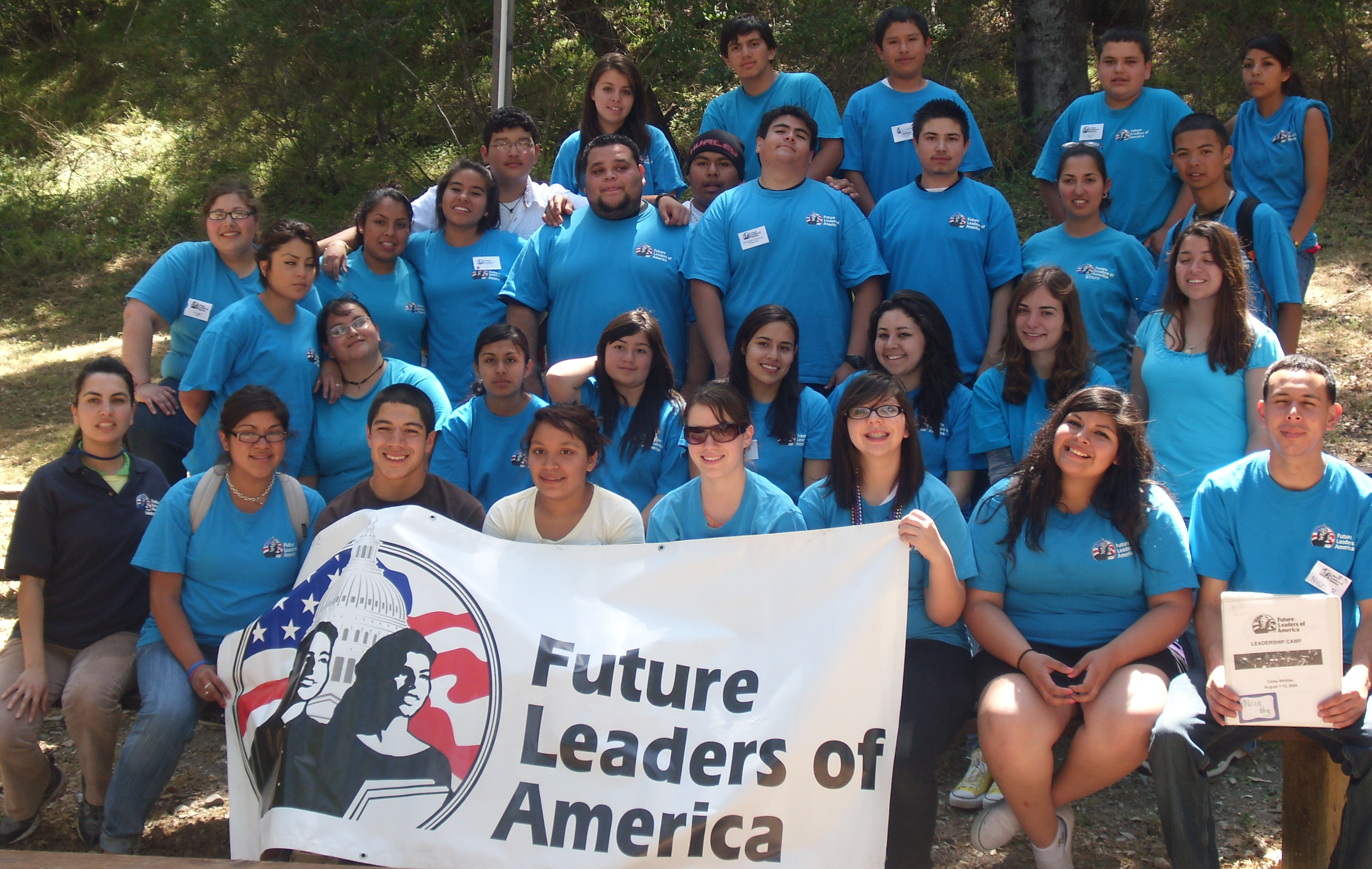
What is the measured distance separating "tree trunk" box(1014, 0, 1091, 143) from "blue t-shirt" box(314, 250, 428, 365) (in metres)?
6.69

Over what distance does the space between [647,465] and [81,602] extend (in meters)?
2.19

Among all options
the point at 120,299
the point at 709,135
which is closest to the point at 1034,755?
the point at 709,135

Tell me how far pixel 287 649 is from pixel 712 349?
7.84 ft

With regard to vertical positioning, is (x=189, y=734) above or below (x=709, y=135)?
below

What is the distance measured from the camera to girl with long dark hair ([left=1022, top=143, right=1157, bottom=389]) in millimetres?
5164

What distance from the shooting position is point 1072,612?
376 centimetres

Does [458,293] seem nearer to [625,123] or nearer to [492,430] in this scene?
[492,430]

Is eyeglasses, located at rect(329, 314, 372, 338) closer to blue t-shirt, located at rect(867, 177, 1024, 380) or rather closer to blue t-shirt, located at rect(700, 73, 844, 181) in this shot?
blue t-shirt, located at rect(700, 73, 844, 181)

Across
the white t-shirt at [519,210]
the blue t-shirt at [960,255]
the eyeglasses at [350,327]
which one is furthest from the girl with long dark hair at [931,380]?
the eyeglasses at [350,327]

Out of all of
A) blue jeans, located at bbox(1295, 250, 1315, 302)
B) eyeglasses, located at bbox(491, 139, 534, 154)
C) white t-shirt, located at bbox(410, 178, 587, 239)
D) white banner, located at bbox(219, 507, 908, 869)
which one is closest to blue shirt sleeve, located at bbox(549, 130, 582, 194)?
white t-shirt, located at bbox(410, 178, 587, 239)

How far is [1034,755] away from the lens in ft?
11.3

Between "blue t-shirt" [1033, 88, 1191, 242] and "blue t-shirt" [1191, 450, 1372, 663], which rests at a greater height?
"blue t-shirt" [1033, 88, 1191, 242]

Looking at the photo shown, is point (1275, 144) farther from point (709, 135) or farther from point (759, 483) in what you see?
point (759, 483)

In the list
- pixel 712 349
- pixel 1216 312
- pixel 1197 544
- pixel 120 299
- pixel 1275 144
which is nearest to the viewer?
pixel 1197 544
